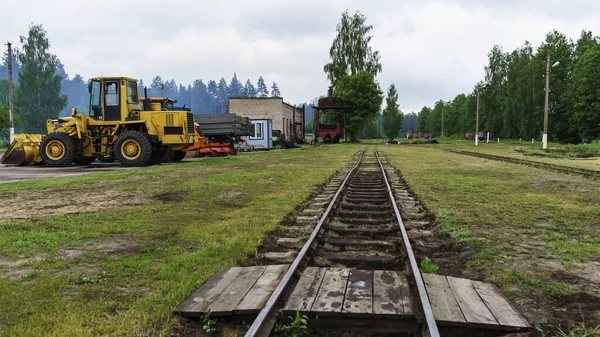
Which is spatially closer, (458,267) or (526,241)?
(458,267)

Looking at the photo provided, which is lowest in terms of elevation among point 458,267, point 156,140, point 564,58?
point 458,267

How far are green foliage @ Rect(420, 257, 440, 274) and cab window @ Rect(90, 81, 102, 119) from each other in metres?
15.6

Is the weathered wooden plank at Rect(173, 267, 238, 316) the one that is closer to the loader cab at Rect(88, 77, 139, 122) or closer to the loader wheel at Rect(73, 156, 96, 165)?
the loader cab at Rect(88, 77, 139, 122)

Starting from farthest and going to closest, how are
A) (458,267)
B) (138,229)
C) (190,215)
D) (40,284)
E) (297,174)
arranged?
(297,174) < (190,215) < (138,229) < (458,267) < (40,284)

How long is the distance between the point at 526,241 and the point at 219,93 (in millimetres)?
186667

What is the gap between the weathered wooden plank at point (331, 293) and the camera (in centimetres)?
309

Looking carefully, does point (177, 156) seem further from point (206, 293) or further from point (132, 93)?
point (206, 293)

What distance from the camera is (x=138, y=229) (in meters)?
6.04

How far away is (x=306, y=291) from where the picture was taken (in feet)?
11.4

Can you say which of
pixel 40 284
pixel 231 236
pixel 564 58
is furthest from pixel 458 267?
pixel 564 58

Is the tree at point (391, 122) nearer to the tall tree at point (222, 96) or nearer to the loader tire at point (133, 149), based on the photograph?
the loader tire at point (133, 149)

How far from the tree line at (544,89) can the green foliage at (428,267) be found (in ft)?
158

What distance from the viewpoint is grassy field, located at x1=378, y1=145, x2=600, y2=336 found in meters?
3.49

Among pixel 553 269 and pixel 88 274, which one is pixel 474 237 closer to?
pixel 553 269
